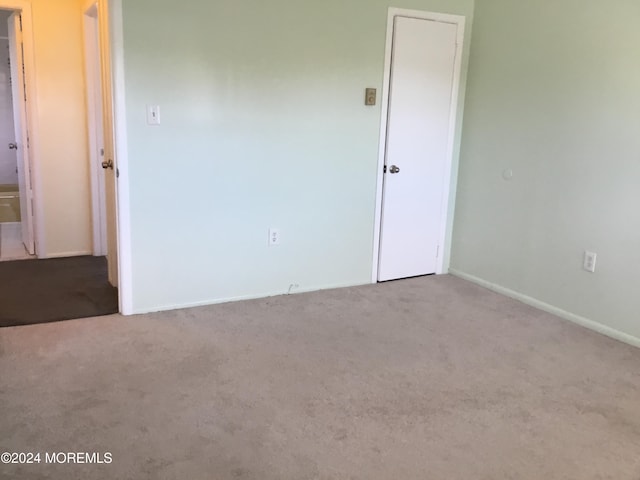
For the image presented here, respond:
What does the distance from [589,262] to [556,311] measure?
0.42 metres

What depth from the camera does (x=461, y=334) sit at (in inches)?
129

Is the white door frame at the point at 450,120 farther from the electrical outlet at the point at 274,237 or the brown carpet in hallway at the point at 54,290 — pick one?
the brown carpet in hallway at the point at 54,290

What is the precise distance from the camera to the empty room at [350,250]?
218 cm

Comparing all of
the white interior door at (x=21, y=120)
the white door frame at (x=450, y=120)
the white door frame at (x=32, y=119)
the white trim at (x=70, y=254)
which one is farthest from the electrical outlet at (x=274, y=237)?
the white interior door at (x=21, y=120)

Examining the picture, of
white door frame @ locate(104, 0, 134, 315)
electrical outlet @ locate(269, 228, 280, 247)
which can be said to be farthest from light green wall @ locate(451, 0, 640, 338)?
white door frame @ locate(104, 0, 134, 315)

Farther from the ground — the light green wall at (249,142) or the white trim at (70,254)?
the light green wall at (249,142)

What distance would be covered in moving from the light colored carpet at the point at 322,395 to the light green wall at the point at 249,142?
1.27ft

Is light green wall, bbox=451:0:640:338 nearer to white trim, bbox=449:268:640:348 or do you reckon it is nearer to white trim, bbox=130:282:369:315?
white trim, bbox=449:268:640:348

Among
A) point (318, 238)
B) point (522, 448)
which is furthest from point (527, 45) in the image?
point (522, 448)

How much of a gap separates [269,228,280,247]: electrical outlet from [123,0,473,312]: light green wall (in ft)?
0.14

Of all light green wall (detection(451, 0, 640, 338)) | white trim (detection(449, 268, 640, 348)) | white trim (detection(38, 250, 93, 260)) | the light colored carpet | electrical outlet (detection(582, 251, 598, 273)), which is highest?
light green wall (detection(451, 0, 640, 338))

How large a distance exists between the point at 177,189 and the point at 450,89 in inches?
87.7

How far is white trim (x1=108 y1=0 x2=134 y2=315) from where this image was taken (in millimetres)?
3046

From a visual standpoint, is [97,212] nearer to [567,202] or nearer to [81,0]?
[81,0]
